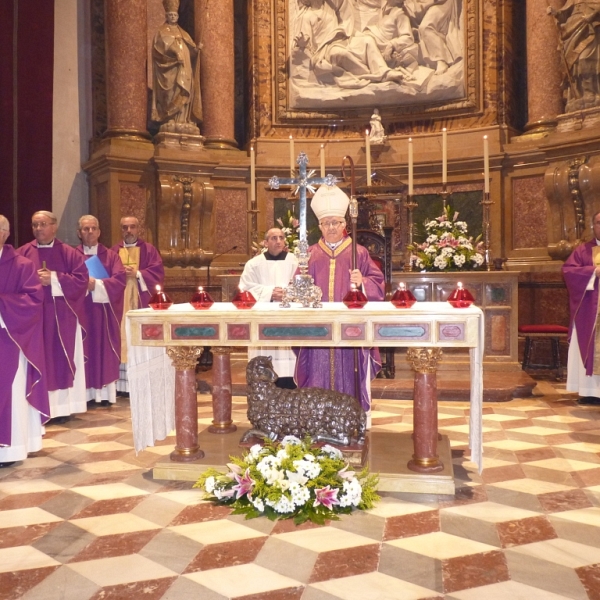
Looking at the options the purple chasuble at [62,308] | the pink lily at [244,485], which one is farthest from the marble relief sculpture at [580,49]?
the pink lily at [244,485]

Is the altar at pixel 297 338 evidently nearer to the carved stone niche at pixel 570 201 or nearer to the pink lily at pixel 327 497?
the pink lily at pixel 327 497

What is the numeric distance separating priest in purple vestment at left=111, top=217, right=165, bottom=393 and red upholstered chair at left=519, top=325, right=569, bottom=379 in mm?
4533

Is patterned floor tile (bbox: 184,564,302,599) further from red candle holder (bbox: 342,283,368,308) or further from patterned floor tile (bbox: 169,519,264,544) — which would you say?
red candle holder (bbox: 342,283,368,308)

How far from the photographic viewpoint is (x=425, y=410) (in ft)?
14.8

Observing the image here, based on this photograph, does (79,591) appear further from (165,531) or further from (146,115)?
(146,115)

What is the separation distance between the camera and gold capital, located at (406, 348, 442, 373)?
4457mm

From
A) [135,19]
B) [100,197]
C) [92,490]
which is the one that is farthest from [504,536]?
[135,19]

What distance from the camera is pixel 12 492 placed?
4.61 metres

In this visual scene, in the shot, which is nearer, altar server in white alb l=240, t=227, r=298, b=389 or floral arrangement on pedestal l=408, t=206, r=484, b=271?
altar server in white alb l=240, t=227, r=298, b=389

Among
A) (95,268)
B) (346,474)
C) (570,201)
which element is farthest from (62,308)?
(570,201)

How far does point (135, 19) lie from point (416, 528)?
26.7 ft

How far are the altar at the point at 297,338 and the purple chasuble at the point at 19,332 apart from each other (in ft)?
3.15

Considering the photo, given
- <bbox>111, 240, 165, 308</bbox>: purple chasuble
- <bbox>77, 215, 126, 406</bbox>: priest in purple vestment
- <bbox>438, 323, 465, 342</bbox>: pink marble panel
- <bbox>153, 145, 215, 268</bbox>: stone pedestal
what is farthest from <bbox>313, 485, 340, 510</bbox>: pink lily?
<bbox>153, 145, 215, 268</bbox>: stone pedestal

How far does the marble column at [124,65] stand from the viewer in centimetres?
Answer: 946
